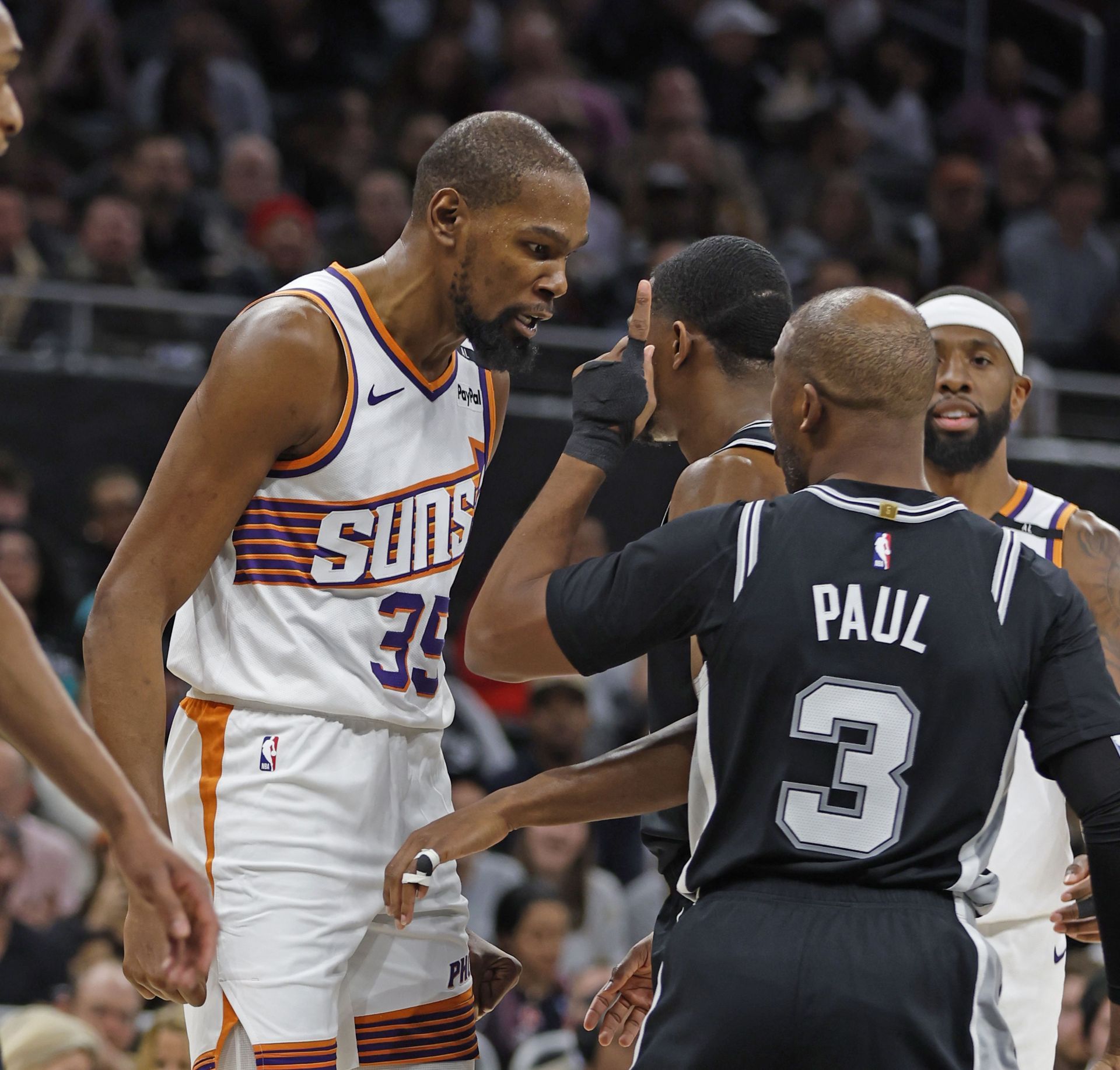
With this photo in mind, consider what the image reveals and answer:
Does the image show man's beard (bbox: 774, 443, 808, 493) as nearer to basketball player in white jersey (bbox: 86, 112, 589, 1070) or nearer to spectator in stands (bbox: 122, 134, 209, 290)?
basketball player in white jersey (bbox: 86, 112, 589, 1070)

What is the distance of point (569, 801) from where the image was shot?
340cm

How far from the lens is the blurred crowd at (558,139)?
678cm

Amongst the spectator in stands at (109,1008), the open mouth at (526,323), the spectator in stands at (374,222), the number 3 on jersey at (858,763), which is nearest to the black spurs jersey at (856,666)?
the number 3 on jersey at (858,763)

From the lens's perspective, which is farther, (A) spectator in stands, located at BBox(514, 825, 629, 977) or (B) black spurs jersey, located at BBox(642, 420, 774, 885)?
(A) spectator in stands, located at BBox(514, 825, 629, 977)

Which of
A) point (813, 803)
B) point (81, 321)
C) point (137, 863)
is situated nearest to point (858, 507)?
point (813, 803)

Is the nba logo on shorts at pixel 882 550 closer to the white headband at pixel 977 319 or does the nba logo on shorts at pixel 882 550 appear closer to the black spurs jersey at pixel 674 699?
the black spurs jersey at pixel 674 699

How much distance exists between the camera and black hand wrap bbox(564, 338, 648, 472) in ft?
11.1

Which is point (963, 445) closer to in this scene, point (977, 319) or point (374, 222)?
point (977, 319)

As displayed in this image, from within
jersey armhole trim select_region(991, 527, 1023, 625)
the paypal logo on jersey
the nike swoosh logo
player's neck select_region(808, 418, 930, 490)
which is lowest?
jersey armhole trim select_region(991, 527, 1023, 625)

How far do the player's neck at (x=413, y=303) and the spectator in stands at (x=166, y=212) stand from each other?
5.61 metres

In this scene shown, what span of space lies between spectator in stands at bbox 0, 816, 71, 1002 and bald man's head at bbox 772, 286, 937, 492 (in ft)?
13.7

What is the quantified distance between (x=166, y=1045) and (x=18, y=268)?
15.2 feet

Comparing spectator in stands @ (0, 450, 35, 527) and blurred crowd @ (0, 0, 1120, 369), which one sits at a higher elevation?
blurred crowd @ (0, 0, 1120, 369)

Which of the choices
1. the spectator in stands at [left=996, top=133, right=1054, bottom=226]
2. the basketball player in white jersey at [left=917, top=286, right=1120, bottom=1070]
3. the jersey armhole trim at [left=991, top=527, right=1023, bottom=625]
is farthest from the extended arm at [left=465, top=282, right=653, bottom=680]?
the spectator in stands at [left=996, top=133, right=1054, bottom=226]
